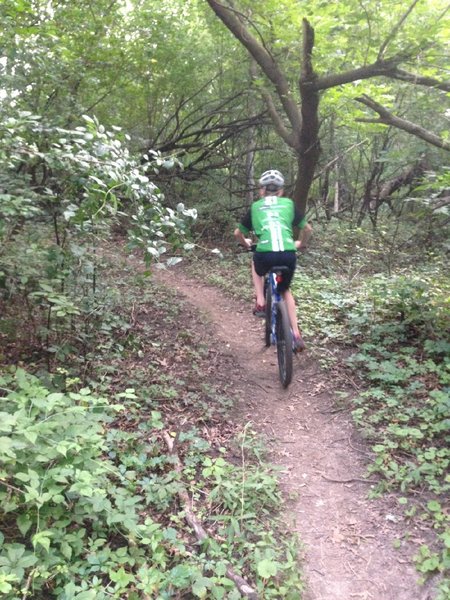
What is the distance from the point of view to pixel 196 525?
3.07 meters

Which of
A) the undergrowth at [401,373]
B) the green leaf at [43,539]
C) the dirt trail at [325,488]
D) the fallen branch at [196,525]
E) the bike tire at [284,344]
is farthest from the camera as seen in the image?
the bike tire at [284,344]

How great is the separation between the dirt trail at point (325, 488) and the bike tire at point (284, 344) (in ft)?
0.69

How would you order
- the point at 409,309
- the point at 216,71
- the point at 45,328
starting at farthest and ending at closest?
1. the point at 216,71
2. the point at 409,309
3. the point at 45,328

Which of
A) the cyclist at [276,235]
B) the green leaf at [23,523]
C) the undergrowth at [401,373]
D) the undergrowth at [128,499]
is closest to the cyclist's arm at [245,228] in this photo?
the cyclist at [276,235]

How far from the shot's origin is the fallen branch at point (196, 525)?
8.59 ft

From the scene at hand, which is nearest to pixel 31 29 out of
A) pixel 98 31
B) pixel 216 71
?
pixel 98 31

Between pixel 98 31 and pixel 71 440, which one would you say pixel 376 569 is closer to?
pixel 71 440

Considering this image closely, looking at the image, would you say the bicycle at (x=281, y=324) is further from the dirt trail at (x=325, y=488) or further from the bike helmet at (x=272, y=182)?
the bike helmet at (x=272, y=182)

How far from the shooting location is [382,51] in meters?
5.88

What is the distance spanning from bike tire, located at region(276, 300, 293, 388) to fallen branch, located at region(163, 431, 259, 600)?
5.38ft

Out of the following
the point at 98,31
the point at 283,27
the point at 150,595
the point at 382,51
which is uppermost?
the point at 98,31

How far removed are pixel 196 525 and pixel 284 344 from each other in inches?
91.1

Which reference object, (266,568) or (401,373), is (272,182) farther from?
(266,568)

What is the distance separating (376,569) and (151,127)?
12978 mm
